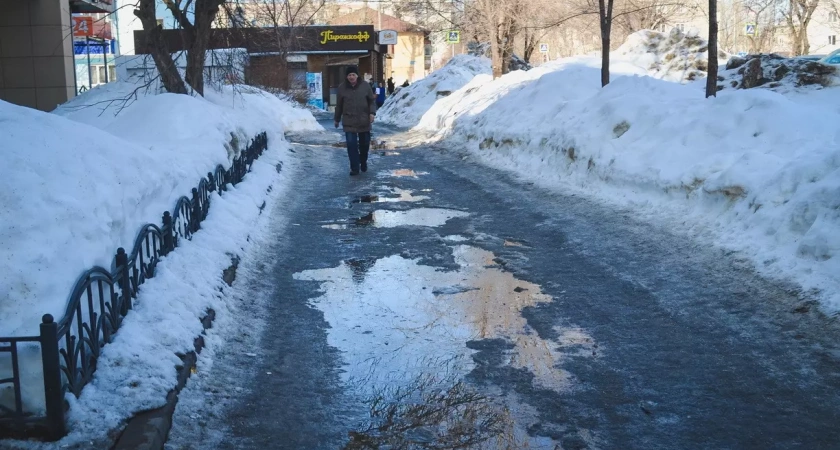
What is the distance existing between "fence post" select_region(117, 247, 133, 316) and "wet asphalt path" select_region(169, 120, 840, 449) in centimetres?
60

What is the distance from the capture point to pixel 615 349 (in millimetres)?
4812

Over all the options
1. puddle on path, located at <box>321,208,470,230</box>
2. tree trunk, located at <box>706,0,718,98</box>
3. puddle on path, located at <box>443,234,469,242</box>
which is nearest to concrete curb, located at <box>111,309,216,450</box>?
puddle on path, located at <box>443,234,469,242</box>

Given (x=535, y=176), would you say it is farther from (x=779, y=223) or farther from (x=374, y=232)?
(x=779, y=223)

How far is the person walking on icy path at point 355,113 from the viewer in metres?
13.5

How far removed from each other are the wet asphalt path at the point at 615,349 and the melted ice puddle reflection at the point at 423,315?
10 cm

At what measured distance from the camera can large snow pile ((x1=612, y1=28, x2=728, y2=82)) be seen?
22.3m

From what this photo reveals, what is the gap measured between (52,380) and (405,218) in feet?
20.4

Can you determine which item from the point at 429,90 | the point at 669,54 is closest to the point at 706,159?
the point at 669,54

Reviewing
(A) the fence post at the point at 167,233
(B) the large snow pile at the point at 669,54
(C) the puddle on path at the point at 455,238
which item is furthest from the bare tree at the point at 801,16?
(A) the fence post at the point at 167,233

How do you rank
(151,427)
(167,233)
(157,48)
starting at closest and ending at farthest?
(151,427), (167,233), (157,48)

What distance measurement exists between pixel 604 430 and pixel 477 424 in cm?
59

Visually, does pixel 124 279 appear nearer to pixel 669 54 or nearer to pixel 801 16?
pixel 669 54

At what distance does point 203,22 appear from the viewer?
1471 centimetres

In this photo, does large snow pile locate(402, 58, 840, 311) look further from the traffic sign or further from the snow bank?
the traffic sign
